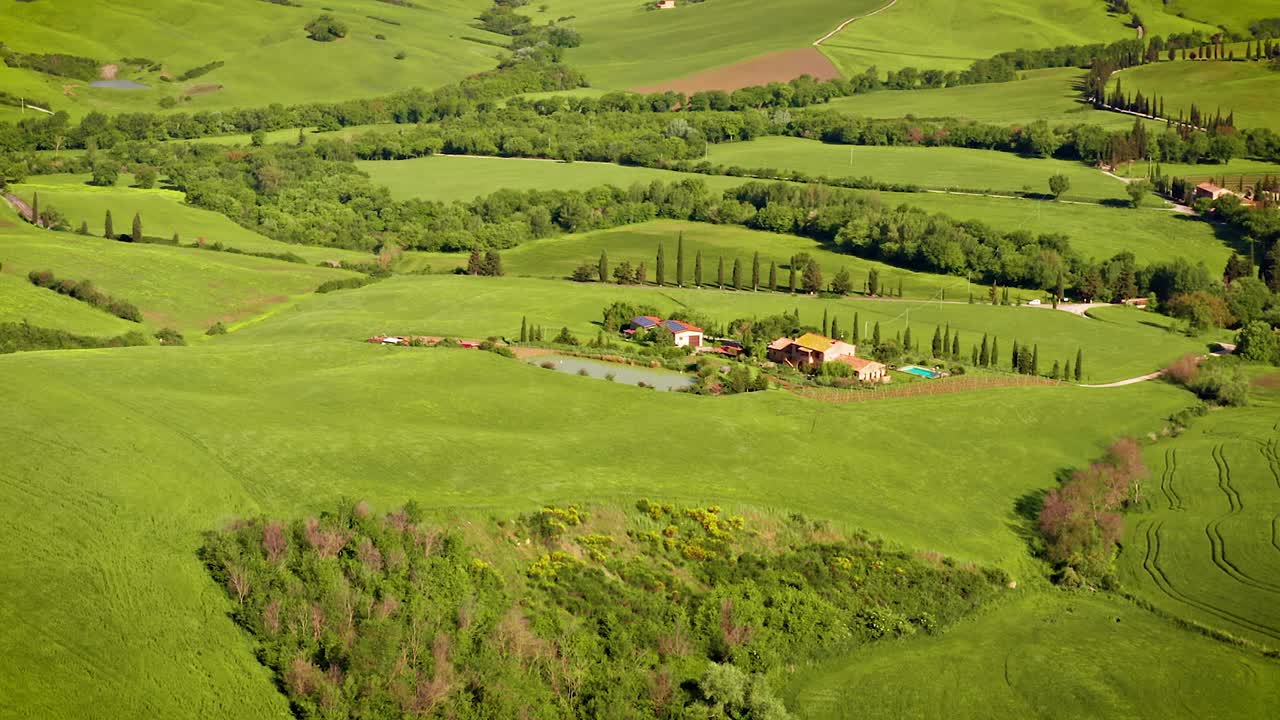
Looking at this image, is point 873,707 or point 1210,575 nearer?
point 873,707

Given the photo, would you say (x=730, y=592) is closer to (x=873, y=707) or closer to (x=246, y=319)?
(x=873, y=707)

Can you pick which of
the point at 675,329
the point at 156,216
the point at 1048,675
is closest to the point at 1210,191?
the point at 675,329

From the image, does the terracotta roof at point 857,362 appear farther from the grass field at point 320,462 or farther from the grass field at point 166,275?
the grass field at point 166,275

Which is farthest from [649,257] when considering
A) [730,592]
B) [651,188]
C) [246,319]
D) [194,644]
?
[194,644]

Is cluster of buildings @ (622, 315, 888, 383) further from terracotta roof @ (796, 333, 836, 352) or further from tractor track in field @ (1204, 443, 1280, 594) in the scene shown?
tractor track in field @ (1204, 443, 1280, 594)

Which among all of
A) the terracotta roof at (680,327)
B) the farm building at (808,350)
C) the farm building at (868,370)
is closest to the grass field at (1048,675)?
the farm building at (868,370)

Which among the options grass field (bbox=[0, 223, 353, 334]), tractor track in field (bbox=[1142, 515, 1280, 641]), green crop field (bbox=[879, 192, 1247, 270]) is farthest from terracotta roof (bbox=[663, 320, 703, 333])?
green crop field (bbox=[879, 192, 1247, 270])
